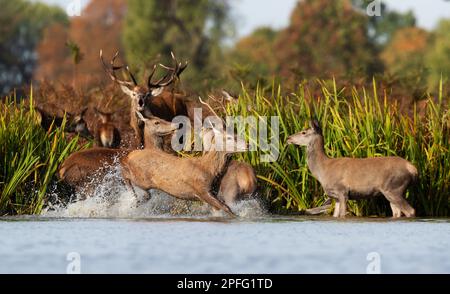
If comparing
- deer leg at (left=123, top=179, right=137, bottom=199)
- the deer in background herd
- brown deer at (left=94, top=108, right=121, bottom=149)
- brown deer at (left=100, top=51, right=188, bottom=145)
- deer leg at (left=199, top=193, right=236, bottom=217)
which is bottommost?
deer leg at (left=199, top=193, right=236, bottom=217)

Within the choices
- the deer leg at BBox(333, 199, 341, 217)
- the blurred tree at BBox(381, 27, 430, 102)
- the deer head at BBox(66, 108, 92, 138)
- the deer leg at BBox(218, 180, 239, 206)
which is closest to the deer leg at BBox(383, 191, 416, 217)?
the deer leg at BBox(333, 199, 341, 217)

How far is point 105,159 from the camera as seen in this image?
54.0 ft

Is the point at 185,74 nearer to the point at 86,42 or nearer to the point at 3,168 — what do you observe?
the point at 86,42

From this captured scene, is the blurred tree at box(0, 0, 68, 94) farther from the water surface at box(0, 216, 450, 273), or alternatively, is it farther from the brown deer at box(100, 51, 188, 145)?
the water surface at box(0, 216, 450, 273)

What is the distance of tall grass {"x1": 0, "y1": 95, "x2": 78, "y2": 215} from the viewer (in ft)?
53.9

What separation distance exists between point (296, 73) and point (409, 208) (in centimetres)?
1146

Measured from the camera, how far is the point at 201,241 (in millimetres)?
12570

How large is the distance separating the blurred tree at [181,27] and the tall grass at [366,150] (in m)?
47.3

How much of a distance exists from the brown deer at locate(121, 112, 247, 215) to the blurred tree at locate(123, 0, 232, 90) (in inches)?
1895

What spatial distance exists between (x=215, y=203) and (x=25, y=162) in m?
→ 2.58

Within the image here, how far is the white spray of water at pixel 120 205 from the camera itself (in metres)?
15.8

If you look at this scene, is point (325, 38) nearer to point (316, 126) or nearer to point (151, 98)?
point (151, 98)

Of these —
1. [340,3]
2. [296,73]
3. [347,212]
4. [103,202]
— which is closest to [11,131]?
[103,202]
